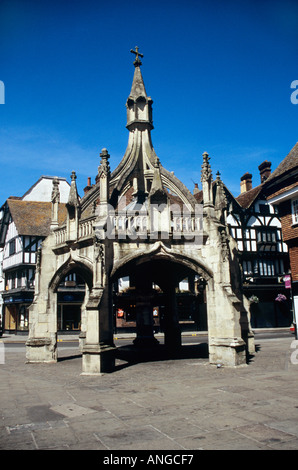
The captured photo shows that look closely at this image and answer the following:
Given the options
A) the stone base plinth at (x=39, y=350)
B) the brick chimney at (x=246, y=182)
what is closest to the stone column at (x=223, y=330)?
the stone base plinth at (x=39, y=350)

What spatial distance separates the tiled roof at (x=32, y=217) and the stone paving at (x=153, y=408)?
25565 mm

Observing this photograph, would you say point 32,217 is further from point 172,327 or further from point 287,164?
point 287,164

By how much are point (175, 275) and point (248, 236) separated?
2173 centimetres

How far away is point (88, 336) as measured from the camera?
1169cm

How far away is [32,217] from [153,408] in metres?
33.7

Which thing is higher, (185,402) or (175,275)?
(175,275)

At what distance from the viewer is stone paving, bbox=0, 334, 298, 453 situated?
5500mm

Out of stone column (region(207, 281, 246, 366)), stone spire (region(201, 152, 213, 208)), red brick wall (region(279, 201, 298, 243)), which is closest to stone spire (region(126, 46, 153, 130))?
stone spire (region(201, 152, 213, 208))

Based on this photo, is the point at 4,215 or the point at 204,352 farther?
the point at 4,215

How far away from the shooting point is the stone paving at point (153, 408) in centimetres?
550

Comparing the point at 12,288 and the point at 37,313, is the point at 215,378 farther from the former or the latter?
the point at 12,288

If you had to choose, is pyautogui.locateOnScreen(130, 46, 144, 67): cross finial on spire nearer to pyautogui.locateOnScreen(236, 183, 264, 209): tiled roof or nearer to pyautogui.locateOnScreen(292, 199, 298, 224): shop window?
pyautogui.locateOnScreen(292, 199, 298, 224): shop window

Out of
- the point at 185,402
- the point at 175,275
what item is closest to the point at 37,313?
the point at 175,275

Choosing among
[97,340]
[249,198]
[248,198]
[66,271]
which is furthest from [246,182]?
[97,340]
